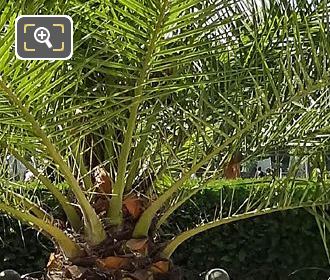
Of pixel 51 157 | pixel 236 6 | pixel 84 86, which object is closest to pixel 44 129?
pixel 51 157

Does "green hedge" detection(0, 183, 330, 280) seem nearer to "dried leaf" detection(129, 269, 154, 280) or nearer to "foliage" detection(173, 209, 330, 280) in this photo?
"foliage" detection(173, 209, 330, 280)

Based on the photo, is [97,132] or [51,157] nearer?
[51,157]

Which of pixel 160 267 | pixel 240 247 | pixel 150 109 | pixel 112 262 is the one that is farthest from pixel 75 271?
pixel 240 247

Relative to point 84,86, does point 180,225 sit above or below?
below

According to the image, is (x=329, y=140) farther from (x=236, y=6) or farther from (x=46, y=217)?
(x=46, y=217)

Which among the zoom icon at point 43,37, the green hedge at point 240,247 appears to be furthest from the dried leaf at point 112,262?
the green hedge at point 240,247

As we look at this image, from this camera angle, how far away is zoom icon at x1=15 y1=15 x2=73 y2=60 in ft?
4.40

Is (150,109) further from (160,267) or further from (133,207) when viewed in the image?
(160,267)

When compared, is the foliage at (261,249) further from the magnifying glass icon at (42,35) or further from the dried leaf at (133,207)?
the magnifying glass icon at (42,35)

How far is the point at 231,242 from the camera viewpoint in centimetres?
384

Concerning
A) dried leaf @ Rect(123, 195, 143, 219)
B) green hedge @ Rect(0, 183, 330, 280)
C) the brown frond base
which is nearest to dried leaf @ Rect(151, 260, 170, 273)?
the brown frond base

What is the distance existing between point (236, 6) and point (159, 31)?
45 cm

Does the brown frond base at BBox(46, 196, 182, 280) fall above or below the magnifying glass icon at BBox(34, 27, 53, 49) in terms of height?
below

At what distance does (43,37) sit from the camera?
1340mm
